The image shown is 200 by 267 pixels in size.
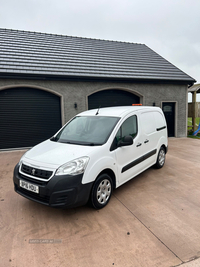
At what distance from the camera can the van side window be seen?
3.74 meters

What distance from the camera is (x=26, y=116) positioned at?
862cm

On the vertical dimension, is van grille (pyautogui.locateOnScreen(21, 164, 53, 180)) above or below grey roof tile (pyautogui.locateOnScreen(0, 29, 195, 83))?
below

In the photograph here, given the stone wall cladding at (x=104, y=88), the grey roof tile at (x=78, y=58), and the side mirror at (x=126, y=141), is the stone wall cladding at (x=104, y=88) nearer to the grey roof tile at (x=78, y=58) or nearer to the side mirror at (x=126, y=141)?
the grey roof tile at (x=78, y=58)

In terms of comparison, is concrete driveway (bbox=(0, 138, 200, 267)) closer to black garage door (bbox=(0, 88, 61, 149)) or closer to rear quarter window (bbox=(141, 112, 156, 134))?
rear quarter window (bbox=(141, 112, 156, 134))

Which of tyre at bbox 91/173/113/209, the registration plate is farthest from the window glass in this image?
the registration plate

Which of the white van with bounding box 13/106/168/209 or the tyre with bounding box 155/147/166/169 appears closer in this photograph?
the white van with bounding box 13/106/168/209

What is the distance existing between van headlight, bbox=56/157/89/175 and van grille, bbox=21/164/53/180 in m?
0.17

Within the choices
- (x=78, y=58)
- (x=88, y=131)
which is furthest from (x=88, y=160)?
(x=78, y=58)

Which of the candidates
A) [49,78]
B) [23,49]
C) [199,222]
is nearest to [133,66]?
[49,78]

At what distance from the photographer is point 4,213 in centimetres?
341

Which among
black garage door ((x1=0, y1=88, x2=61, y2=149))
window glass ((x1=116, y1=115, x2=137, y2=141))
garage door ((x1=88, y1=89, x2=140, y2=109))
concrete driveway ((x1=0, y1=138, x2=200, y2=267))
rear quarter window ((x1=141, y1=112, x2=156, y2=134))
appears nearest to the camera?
concrete driveway ((x1=0, y1=138, x2=200, y2=267))

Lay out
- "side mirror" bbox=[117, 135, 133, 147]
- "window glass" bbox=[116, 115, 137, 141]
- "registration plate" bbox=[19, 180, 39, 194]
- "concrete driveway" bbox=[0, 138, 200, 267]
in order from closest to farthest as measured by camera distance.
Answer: "concrete driveway" bbox=[0, 138, 200, 267], "registration plate" bbox=[19, 180, 39, 194], "side mirror" bbox=[117, 135, 133, 147], "window glass" bbox=[116, 115, 137, 141]

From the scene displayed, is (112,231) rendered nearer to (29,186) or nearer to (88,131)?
(29,186)

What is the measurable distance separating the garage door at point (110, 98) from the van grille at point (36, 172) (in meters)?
6.81
